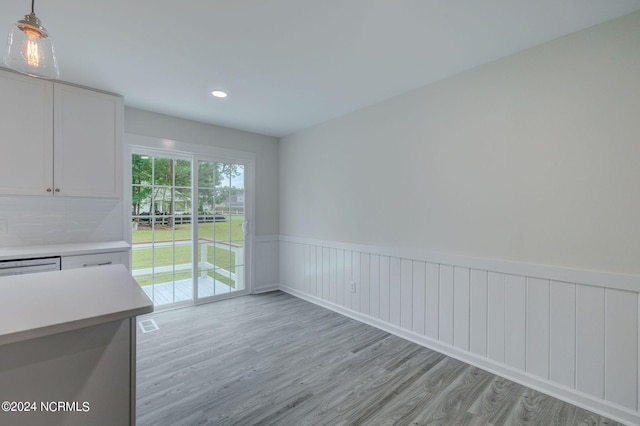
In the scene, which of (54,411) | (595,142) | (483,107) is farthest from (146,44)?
(595,142)

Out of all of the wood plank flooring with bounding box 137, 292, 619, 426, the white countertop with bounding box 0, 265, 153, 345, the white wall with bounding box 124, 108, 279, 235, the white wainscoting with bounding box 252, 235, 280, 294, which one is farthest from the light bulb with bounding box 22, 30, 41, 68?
the white wainscoting with bounding box 252, 235, 280, 294

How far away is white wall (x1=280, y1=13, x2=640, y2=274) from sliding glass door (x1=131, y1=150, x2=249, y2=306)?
188cm

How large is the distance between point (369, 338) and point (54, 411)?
237cm

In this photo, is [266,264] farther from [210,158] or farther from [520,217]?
[520,217]

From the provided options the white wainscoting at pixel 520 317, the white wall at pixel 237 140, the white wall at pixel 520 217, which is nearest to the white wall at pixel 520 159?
the white wall at pixel 520 217

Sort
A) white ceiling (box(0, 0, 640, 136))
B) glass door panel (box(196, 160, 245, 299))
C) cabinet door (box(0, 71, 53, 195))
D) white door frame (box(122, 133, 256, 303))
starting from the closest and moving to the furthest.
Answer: white ceiling (box(0, 0, 640, 136))
cabinet door (box(0, 71, 53, 195))
white door frame (box(122, 133, 256, 303))
glass door panel (box(196, 160, 245, 299))

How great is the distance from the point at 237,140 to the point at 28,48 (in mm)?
2830

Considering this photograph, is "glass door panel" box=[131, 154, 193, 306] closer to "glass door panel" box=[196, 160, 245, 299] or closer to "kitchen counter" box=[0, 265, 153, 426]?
"glass door panel" box=[196, 160, 245, 299]

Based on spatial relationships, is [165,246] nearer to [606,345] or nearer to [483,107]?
[483,107]

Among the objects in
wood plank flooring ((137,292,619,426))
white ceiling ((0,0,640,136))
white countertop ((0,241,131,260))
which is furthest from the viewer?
white countertop ((0,241,131,260))

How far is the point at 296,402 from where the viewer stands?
6.30 feet

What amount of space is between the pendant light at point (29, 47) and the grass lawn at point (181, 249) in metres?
2.36

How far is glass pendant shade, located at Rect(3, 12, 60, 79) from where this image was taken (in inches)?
48.9

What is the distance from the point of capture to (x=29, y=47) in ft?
4.21
